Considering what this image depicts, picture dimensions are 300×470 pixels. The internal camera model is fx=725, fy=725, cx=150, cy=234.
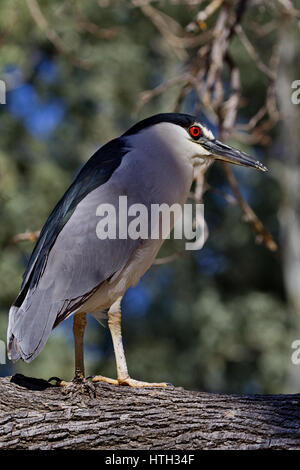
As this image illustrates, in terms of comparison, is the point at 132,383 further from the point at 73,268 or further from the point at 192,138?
the point at 192,138

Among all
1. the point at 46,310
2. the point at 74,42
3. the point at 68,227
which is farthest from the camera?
the point at 74,42

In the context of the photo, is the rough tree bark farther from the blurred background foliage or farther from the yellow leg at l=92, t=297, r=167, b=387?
the blurred background foliage

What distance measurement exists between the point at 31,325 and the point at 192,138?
50.1 inches

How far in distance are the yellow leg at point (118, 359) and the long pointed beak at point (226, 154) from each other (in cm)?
89

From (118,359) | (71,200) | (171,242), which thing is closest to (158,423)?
(118,359)

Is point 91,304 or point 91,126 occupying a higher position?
point 91,126

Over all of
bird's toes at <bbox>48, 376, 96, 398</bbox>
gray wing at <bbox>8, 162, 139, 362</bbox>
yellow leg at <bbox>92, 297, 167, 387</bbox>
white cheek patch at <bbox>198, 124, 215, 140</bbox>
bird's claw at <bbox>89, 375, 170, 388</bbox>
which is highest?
white cheek patch at <bbox>198, 124, 215, 140</bbox>

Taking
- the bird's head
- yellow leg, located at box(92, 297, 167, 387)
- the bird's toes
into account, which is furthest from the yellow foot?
the bird's head

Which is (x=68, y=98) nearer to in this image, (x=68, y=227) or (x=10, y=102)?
(x=10, y=102)

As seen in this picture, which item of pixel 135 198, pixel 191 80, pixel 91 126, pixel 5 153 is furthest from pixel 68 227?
pixel 91 126

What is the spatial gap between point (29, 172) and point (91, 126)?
153cm

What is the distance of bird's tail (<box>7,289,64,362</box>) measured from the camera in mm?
3037

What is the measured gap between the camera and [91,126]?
13.2 metres

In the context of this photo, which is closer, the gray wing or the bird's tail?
the bird's tail
